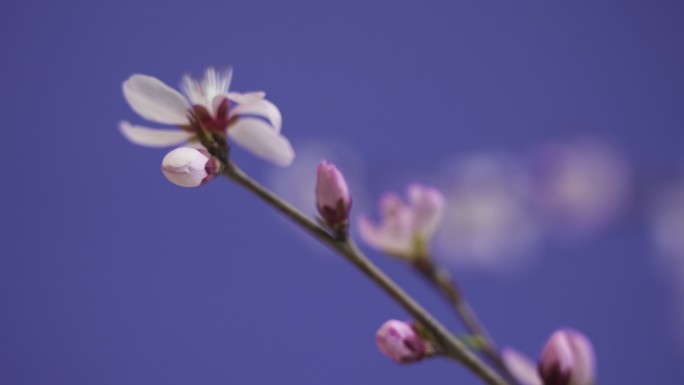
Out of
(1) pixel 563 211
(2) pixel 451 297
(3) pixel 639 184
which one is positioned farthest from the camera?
(1) pixel 563 211

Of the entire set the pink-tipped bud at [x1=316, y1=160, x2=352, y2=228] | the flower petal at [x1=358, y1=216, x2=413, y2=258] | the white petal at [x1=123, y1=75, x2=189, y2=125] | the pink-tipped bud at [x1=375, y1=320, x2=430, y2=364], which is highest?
the flower petal at [x1=358, y1=216, x2=413, y2=258]

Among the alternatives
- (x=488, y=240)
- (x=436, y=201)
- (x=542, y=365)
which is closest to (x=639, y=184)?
(x=488, y=240)

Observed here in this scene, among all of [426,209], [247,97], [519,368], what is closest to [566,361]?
[519,368]

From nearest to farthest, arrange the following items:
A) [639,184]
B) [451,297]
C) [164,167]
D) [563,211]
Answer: [164,167] → [451,297] → [639,184] → [563,211]

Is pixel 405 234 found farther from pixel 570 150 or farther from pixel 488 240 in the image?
pixel 570 150

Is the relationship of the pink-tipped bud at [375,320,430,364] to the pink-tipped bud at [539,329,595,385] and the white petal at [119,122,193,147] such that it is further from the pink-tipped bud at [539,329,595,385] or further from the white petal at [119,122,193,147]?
the white petal at [119,122,193,147]

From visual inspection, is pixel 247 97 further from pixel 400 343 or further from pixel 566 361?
pixel 566 361

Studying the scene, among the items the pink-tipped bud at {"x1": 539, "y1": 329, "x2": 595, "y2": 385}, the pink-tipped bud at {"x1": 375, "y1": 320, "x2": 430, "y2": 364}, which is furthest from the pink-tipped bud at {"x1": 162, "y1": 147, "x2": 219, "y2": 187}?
the pink-tipped bud at {"x1": 539, "y1": 329, "x2": 595, "y2": 385}
